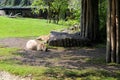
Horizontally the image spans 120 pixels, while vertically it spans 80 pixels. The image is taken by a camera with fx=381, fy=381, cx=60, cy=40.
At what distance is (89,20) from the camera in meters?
22.1

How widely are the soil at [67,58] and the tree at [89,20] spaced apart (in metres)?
3.08

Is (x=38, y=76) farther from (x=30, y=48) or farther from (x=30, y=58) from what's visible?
(x=30, y=48)

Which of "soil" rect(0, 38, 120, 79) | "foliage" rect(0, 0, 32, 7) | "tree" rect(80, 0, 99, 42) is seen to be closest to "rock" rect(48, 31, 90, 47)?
"soil" rect(0, 38, 120, 79)

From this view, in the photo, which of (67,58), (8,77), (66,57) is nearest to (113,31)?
(67,58)

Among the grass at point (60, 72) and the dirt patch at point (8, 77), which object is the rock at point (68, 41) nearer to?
the grass at point (60, 72)

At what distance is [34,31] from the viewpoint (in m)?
32.2

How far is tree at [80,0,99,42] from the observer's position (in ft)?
72.2

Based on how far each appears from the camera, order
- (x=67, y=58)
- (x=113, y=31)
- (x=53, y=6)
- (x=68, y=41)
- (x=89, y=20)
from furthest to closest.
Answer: (x=53, y=6) → (x=89, y=20) → (x=68, y=41) → (x=67, y=58) → (x=113, y=31)

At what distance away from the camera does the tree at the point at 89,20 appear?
2200cm

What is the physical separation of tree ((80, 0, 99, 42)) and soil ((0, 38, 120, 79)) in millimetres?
3081

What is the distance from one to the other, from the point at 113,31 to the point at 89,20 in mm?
7635

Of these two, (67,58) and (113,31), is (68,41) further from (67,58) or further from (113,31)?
(113,31)

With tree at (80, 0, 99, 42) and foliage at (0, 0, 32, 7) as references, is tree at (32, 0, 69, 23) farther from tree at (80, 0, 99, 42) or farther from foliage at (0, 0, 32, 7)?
tree at (80, 0, 99, 42)

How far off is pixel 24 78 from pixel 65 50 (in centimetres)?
696
